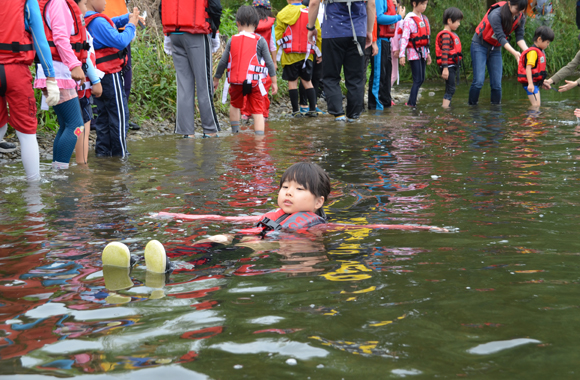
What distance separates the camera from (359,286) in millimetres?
3037

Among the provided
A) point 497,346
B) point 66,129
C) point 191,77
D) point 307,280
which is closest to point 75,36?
point 66,129

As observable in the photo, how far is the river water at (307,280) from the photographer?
226 cm

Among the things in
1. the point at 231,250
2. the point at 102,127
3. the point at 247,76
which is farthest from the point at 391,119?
the point at 231,250

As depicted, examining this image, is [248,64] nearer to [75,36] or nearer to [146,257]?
[75,36]

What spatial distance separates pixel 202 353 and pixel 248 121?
10993mm

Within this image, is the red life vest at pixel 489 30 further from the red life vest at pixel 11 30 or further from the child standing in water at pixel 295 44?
→ the red life vest at pixel 11 30

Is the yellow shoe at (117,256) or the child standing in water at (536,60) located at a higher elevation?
the child standing in water at (536,60)

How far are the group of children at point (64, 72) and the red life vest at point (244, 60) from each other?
2.04m

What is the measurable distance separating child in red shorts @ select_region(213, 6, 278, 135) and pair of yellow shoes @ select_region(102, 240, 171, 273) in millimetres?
6681

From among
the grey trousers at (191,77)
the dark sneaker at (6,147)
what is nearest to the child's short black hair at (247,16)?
the grey trousers at (191,77)

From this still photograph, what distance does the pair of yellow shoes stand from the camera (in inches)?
130

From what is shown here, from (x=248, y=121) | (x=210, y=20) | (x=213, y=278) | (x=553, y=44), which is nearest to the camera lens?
(x=213, y=278)

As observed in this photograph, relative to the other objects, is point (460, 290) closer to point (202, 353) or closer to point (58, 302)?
point (202, 353)

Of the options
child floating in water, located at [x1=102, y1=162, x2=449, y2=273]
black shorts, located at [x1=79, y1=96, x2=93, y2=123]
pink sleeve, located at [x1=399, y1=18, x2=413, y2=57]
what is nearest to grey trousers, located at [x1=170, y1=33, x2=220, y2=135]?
black shorts, located at [x1=79, y1=96, x2=93, y2=123]
